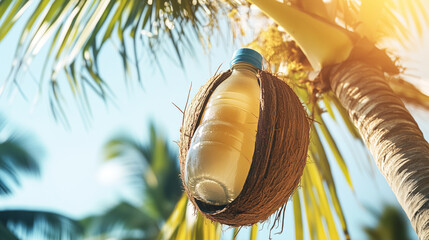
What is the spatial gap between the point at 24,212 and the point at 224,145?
6.38m

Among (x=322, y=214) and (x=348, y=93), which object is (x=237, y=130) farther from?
(x=322, y=214)

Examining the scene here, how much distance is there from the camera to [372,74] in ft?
3.60

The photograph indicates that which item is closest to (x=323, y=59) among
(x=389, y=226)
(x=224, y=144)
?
(x=224, y=144)

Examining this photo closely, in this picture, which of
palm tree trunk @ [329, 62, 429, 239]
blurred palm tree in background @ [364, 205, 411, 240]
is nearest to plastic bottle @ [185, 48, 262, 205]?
palm tree trunk @ [329, 62, 429, 239]

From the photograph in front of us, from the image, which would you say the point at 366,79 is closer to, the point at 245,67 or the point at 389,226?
the point at 245,67

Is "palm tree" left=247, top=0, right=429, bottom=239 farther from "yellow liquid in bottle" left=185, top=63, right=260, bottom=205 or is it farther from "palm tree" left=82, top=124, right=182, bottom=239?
"palm tree" left=82, top=124, right=182, bottom=239

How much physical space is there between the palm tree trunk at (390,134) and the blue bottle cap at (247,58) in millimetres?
323

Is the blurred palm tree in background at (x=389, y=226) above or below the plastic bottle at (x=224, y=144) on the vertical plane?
above

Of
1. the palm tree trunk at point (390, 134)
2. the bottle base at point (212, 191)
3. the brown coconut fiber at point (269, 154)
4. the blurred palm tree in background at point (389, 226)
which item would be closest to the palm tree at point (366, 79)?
the palm tree trunk at point (390, 134)

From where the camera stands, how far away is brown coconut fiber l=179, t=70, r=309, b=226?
69 cm

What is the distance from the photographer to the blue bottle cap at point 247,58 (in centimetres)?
87

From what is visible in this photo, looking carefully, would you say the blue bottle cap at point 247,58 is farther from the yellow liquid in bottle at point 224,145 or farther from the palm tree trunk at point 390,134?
the palm tree trunk at point 390,134

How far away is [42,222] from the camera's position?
620cm

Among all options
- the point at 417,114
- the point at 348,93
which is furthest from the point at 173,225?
the point at 417,114
